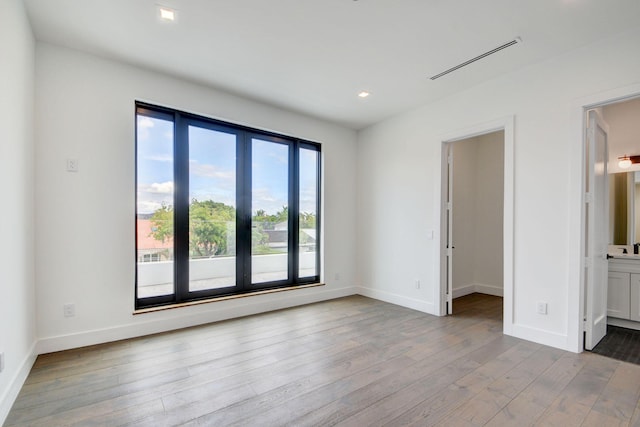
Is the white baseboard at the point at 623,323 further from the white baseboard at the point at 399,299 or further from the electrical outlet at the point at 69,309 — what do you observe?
the electrical outlet at the point at 69,309

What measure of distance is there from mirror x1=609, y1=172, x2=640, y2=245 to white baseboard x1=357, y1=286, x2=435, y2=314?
102 inches

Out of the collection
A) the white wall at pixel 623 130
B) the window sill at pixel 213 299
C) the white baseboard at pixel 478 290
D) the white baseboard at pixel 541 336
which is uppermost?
the white wall at pixel 623 130

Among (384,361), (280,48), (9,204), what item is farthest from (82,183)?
(384,361)

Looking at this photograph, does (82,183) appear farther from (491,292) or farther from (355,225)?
(491,292)

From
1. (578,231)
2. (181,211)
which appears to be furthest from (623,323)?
(181,211)

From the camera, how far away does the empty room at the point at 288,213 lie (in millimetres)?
2143

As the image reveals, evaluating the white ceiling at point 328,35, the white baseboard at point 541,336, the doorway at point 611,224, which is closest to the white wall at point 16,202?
the white ceiling at point 328,35

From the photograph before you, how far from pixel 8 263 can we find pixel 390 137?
443cm

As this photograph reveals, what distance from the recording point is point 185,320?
3.49 metres

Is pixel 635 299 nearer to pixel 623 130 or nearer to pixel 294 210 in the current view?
pixel 623 130

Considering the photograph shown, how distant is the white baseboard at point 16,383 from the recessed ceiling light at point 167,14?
286cm

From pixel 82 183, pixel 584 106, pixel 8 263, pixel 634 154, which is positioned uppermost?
pixel 584 106

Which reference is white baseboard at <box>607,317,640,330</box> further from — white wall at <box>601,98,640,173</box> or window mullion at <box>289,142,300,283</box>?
window mullion at <box>289,142,300,283</box>

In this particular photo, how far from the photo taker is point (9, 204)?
6.75 feet
